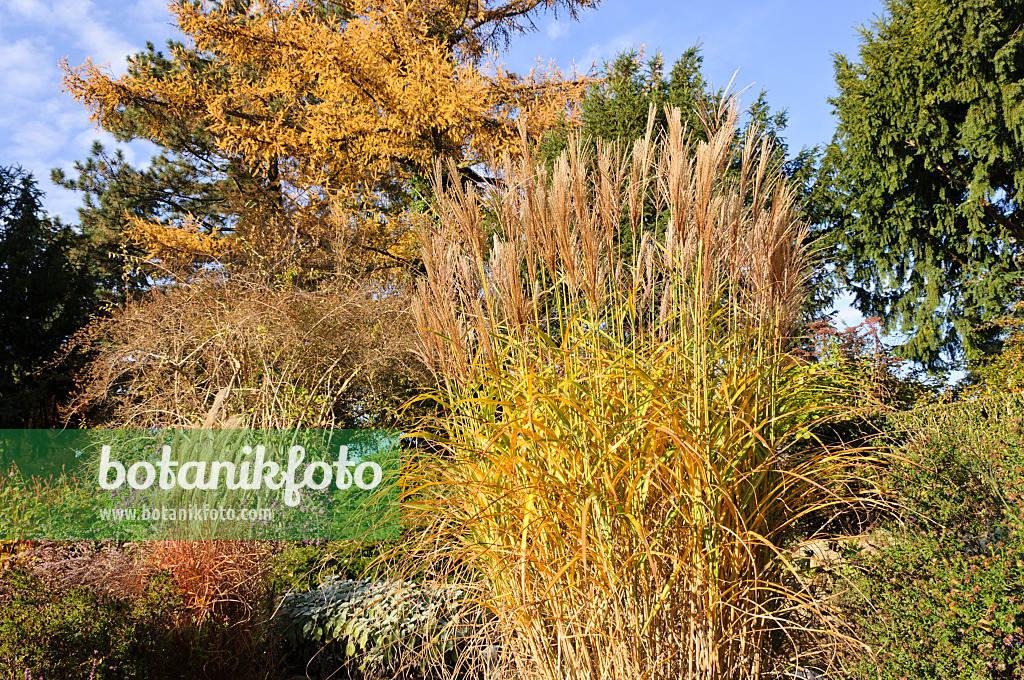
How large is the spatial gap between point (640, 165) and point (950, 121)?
36.1 feet

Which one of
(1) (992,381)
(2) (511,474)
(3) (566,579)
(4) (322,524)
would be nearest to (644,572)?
(3) (566,579)

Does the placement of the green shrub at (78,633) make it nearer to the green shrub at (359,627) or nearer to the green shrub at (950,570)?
the green shrub at (359,627)

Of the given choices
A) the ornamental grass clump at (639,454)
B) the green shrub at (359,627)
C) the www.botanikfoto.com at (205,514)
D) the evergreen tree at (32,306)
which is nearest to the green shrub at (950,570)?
the ornamental grass clump at (639,454)

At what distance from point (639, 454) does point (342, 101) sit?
11.9 metres

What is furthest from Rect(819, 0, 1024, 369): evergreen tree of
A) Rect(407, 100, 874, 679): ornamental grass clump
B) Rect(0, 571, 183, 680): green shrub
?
Rect(0, 571, 183, 680): green shrub

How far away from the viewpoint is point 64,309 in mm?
11352

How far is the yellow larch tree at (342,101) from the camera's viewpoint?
1102 centimetres

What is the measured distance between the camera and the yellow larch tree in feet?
36.1

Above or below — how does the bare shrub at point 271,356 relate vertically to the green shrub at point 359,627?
above

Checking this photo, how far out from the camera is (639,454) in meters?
1.94

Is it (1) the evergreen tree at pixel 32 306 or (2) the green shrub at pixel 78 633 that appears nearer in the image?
(2) the green shrub at pixel 78 633

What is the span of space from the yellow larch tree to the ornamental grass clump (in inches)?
323

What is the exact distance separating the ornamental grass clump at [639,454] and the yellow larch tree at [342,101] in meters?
8.20

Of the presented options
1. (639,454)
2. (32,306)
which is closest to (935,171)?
(639,454)
